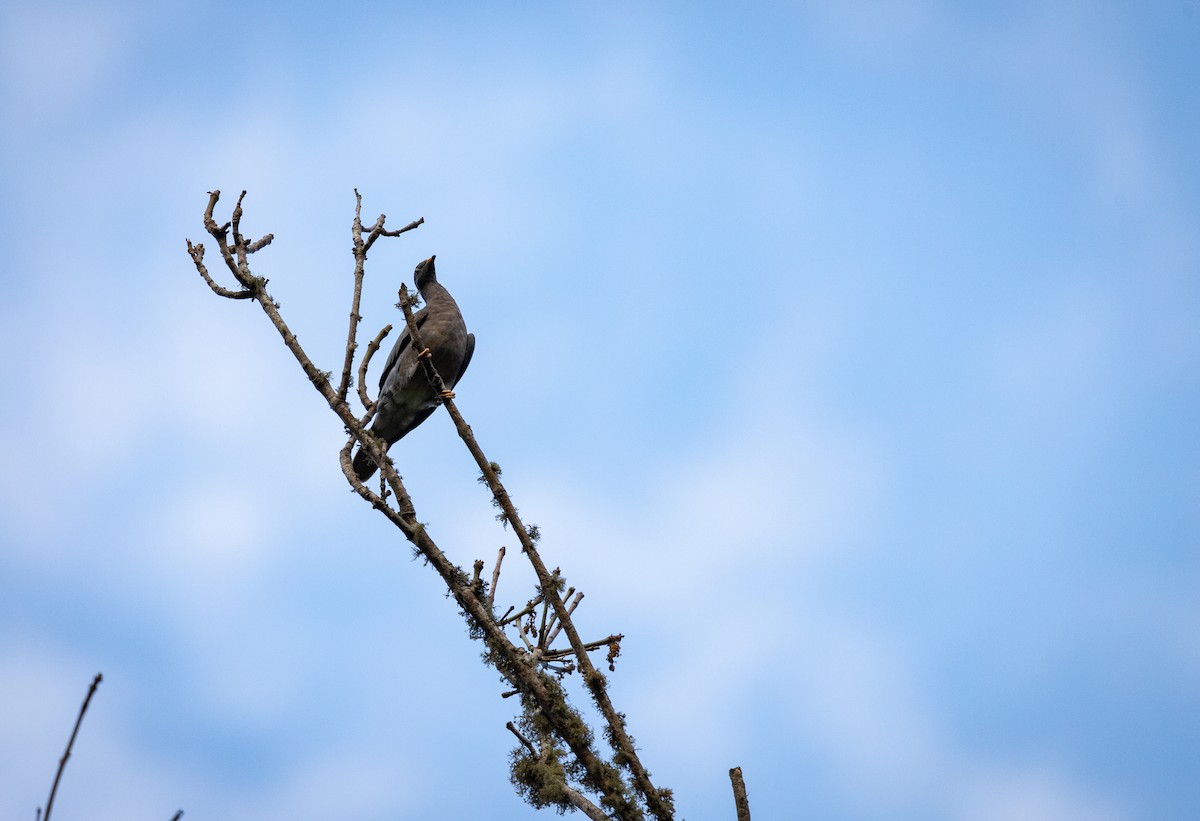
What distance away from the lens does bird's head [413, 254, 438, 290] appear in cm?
1026

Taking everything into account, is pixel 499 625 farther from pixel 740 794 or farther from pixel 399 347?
pixel 399 347

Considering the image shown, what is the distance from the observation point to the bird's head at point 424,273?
33.7ft

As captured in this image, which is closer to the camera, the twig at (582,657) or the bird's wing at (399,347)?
the twig at (582,657)

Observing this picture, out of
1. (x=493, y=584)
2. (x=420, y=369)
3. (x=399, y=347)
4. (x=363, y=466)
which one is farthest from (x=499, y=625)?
(x=399, y=347)

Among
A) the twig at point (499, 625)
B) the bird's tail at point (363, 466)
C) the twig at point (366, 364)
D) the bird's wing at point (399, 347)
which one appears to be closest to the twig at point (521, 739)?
the twig at point (499, 625)

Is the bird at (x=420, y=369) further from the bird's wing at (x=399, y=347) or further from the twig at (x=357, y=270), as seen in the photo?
the twig at (x=357, y=270)

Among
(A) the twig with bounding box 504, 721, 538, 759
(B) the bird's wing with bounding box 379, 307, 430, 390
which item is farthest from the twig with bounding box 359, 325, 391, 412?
(B) the bird's wing with bounding box 379, 307, 430, 390

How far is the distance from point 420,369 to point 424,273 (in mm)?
1810

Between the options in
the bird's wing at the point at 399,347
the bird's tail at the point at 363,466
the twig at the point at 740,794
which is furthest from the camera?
the bird's wing at the point at 399,347

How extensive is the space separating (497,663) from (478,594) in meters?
0.38

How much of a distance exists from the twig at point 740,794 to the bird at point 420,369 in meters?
5.09

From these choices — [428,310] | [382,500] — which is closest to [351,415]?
[382,500]

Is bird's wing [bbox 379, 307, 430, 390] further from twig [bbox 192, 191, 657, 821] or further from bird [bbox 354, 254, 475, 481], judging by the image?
twig [bbox 192, 191, 657, 821]

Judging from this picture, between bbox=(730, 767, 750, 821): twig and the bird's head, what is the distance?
7222mm
